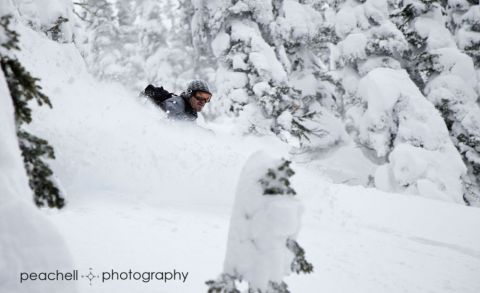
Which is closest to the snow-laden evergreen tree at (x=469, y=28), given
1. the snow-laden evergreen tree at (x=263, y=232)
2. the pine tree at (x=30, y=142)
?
the snow-laden evergreen tree at (x=263, y=232)

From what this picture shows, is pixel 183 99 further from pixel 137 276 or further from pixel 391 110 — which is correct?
pixel 391 110

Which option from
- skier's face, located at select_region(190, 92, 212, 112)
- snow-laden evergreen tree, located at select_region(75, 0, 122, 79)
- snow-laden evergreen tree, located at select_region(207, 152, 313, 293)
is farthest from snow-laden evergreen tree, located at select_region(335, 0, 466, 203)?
snow-laden evergreen tree, located at select_region(75, 0, 122, 79)

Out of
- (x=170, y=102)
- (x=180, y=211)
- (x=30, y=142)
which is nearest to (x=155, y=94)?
(x=170, y=102)

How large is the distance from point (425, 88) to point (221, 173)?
33.6 ft

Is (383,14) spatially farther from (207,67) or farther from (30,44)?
(207,67)

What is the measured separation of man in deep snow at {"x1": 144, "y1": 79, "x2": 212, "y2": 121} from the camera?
354 inches

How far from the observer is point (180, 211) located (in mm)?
6453

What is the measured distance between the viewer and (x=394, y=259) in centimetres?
589

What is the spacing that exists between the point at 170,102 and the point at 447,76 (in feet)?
34.5

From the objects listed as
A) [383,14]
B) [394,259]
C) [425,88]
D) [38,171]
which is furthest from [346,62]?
[38,171]

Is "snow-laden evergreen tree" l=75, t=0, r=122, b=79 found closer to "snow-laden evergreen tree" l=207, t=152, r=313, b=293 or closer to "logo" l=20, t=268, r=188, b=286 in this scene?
"logo" l=20, t=268, r=188, b=286

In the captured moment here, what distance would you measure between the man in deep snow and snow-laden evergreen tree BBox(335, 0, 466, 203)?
7183mm

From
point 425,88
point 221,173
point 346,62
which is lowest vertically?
point 221,173

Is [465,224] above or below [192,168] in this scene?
below
